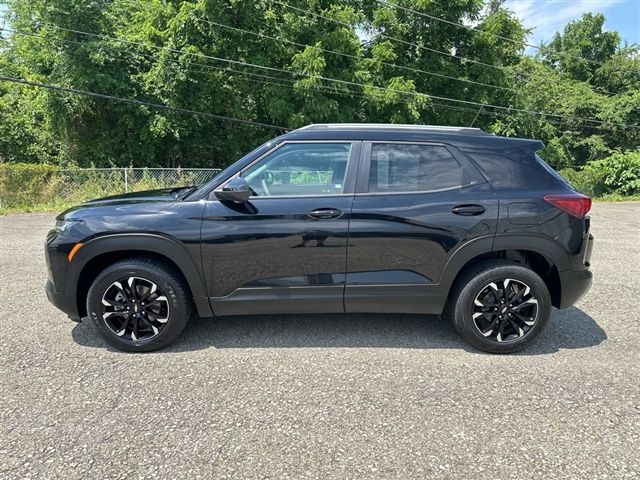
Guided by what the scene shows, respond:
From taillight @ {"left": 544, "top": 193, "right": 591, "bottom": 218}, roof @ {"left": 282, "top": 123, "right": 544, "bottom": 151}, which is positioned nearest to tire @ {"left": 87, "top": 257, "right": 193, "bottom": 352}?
roof @ {"left": 282, "top": 123, "right": 544, "bottom": 151}

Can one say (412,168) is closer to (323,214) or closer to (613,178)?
(323,214)

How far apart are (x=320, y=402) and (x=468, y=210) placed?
186 centimetres

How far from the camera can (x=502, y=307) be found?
3.49m

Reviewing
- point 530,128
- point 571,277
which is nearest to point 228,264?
point 571,277

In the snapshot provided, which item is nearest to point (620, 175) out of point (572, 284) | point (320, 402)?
point (572, 284)

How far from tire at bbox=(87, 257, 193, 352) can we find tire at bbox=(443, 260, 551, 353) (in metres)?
2.31

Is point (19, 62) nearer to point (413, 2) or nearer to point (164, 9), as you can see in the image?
point (164, 9)

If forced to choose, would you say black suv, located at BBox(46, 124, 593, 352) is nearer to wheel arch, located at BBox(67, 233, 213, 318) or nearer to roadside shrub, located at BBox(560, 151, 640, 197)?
wheel arch, located at BBox(67, 233, 213, 318)

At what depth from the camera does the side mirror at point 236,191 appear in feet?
10.7

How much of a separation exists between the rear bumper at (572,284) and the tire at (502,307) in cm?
18

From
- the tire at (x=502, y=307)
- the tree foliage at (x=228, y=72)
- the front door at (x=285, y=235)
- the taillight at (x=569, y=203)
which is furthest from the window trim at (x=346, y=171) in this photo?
the tree foliage at (x=228, y=72)

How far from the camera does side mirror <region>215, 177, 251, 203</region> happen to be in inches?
129

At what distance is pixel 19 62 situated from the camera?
69.7 feet

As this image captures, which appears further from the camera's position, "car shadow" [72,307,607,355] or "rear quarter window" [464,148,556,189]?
"car shadow" [72,307,607,355]
